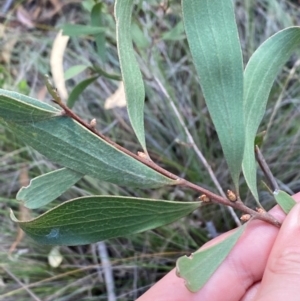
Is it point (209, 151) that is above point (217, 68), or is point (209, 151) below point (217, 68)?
below

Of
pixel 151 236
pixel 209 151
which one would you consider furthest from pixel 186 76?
pixel 151 236

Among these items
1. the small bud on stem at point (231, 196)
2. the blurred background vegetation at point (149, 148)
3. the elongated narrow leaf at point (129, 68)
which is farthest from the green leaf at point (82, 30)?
the small bud on stem at point (231, 196)

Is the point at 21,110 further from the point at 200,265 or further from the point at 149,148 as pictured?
the point at 149,148

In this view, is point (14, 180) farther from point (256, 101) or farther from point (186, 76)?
point (256, 101)

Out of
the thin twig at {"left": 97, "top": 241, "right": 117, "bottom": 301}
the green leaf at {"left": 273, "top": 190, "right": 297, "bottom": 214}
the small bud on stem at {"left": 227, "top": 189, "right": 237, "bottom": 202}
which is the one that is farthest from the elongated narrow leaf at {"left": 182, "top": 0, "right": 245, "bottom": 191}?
the thin twig at {"left": 97, "top": 241, "right": 117, "bottom": 301}

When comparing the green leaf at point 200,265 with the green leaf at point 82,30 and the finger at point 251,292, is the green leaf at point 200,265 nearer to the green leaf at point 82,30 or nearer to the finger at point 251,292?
the finger at point 251,292

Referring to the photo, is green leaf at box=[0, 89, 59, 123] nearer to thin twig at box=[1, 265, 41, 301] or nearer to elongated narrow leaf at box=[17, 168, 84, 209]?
elongated narrow leaf at box=[17, 168, 84, 209]
